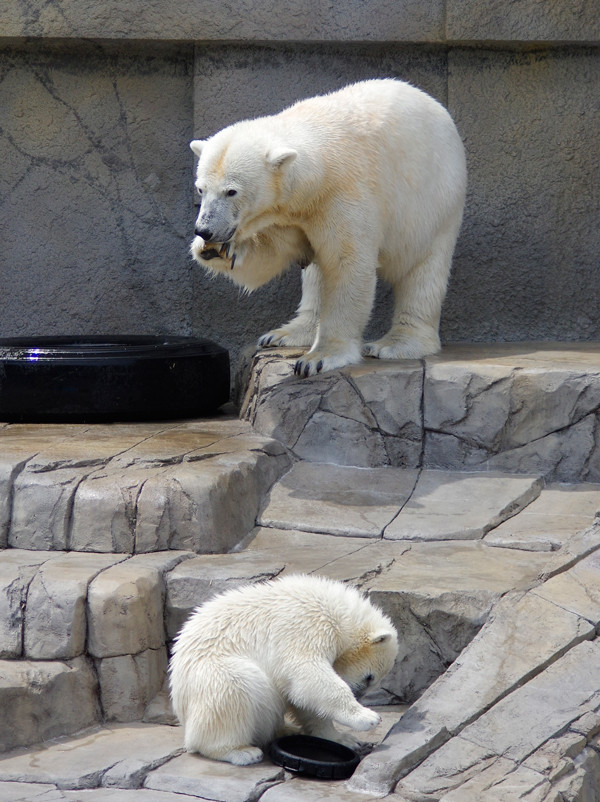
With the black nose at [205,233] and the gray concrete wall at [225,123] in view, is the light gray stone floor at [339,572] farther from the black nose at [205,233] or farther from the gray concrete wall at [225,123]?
the gray concrete wall at [225,123]

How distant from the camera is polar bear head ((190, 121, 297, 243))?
420 centimetres

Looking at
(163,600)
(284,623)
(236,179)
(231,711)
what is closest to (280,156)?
(236,179)

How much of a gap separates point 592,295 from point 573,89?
3.66ft

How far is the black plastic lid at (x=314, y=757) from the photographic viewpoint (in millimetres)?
2678

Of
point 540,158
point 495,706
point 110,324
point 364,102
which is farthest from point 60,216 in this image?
point 495,706

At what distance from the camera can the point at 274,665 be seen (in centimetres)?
280

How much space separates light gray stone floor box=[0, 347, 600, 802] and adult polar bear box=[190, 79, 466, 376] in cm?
37

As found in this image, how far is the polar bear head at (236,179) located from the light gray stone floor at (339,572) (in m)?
0.71

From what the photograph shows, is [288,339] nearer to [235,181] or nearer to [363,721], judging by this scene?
[235,181]

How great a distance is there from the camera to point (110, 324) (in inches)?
243

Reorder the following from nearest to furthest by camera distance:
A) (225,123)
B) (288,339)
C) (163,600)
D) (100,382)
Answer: (163,600) → (100,382) → (288,339) → (225,123)

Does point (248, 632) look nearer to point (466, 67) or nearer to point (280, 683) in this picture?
point (280, 683)

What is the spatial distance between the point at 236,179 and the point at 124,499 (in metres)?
1.38

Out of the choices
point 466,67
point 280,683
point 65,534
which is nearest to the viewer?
point 280,683
